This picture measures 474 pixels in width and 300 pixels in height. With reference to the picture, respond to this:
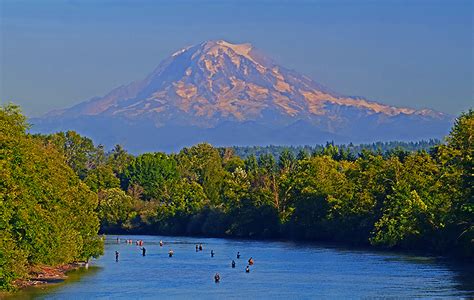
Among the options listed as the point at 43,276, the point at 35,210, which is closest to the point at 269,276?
the point at 43,276

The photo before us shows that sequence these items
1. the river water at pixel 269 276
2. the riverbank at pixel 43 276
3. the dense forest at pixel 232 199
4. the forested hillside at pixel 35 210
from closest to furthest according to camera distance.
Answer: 1. the forested hillside at pixel 35 210
2. the dense forest at pixel 232 199
3. the riverbank at pixel 43 276
4. the river water at pixel 269 276

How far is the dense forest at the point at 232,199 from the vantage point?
72125 mm

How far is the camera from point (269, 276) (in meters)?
88.8

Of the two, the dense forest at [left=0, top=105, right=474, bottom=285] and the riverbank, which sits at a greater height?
the dense forest at [left=0, top=105, right=474, bottom=285]

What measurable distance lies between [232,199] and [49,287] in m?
77.4

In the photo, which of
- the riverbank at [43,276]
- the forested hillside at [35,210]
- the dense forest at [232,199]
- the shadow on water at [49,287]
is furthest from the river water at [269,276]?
the dense forest at [232,199]

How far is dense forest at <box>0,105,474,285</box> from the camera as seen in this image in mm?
72125

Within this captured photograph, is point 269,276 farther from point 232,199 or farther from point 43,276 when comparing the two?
point 232,199

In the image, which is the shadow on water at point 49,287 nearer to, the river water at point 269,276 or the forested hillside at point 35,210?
the river water at point 269,276

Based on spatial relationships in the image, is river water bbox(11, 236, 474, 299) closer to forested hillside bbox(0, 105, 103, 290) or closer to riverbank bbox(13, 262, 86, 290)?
riverbank bbox(13, 262, 86, 290)

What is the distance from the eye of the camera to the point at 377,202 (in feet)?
411

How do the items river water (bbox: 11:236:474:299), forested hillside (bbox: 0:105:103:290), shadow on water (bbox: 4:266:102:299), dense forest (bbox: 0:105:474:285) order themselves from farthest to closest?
river water (bbox: 11:236:474:299), dense forest (bbox: 0:105:474:285), shadow on water (bbox: 4:266:102:299), forested hillside (bbox: 0:105:103:290)

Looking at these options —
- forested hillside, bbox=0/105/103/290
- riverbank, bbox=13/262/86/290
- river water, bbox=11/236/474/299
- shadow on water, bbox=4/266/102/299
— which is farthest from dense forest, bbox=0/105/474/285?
river water, bbox=11/236/474/299

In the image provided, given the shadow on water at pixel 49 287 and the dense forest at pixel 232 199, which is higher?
the dense forest at pixel 232 199
